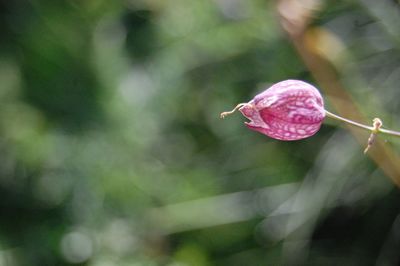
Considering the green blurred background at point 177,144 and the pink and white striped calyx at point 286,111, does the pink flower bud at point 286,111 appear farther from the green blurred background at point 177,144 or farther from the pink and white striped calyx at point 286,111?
the green blurred background at point 177,144

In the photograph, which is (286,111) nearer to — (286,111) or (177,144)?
(286,111)

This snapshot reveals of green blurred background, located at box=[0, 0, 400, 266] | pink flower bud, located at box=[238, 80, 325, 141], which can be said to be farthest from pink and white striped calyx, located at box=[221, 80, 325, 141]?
green blurred background, located at box=[0, 0, 400, 266]

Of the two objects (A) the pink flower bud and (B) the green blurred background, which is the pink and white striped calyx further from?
(B) the green blurred background

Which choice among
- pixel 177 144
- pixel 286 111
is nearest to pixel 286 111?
pixel 286 111

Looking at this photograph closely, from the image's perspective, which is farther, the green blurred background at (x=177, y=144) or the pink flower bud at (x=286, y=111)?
the green blurred background at (x=177, y=144)

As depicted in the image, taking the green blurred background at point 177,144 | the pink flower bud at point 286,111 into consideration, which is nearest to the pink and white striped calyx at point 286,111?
the pink flower bud at point 286,111

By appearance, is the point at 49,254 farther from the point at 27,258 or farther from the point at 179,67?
the point at 179,67

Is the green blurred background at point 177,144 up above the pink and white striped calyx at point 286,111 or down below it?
above
